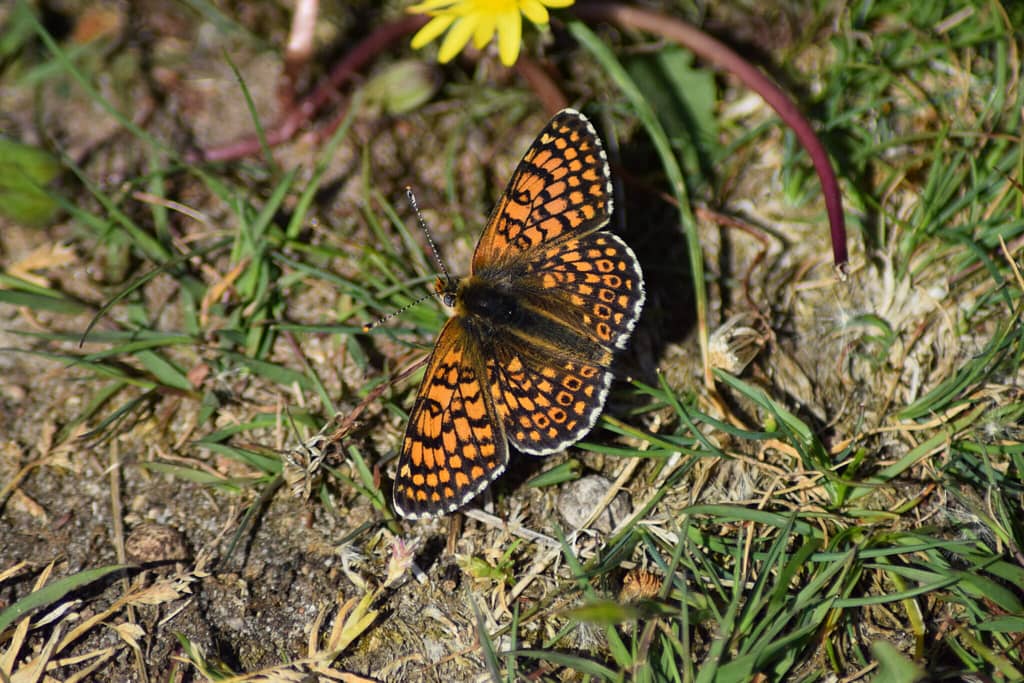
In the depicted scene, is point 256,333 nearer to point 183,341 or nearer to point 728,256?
point 183,341

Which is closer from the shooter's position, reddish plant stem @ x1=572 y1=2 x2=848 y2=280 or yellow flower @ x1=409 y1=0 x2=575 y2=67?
yellow flower @ x1=409 y1=0 x2=575 y2=67

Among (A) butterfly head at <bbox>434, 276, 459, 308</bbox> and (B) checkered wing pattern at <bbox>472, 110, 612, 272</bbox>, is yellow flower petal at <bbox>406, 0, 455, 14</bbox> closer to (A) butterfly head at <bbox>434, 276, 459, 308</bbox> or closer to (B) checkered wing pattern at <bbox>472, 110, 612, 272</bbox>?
(B) checkered wing pattern at <bbox>472, 110, 612, 272</bbox>

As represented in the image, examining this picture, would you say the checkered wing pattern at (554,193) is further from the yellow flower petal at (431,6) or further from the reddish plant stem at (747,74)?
the reddish plant stem at (747,74)

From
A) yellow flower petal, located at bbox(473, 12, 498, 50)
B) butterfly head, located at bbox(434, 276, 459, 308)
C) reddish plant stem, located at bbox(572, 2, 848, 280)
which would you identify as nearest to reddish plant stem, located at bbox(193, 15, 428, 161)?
yellow flower petal, located at bbox(473, 12, 498, 50)

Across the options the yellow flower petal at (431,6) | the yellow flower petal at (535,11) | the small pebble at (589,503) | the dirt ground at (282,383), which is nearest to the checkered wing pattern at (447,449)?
the dirt ground at (282,383)

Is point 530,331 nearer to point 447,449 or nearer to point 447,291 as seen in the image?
point 447,291

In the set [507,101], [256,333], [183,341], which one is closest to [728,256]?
[507,101]
